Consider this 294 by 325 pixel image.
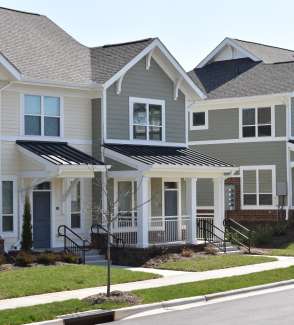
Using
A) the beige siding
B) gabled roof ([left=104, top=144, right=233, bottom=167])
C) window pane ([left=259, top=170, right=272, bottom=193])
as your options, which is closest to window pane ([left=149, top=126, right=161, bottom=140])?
gabled roof ([left=104, top=144, right=233, bottom=167])

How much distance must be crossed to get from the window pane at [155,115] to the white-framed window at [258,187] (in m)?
8.34

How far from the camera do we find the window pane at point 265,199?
119 ft

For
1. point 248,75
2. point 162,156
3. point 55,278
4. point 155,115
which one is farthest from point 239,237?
point 55,278

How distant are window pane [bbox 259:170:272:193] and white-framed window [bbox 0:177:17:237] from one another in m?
14.7

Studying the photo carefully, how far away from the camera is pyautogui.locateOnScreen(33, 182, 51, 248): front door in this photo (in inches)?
1030

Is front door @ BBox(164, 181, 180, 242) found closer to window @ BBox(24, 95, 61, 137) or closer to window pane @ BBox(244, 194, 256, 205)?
window @ BBox(24, 95, 61, 137)

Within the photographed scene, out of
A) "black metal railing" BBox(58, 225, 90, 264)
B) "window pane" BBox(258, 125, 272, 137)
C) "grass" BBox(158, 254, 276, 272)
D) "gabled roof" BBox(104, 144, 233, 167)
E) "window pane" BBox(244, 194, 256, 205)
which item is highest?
"window pane" BBox(258, 125, 272, 137)

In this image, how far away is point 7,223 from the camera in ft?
82.9

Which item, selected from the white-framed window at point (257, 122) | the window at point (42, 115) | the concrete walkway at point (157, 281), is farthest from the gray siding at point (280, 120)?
the window at point (42, 115)

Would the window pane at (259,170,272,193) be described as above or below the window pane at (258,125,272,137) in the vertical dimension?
below

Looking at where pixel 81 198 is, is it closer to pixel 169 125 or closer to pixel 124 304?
pixel 169 125

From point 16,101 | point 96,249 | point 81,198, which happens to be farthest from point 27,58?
point 96,249

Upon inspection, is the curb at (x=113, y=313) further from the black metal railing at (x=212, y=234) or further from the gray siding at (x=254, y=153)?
the gray siding at (x=254, y=153)

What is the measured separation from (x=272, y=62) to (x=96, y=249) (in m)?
19.1
